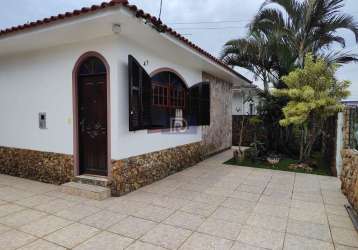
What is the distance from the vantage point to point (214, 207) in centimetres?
484

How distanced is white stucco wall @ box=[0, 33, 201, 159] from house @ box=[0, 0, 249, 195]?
0.02 m

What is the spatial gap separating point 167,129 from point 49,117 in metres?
3.17

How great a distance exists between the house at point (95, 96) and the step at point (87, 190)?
0.76 feet

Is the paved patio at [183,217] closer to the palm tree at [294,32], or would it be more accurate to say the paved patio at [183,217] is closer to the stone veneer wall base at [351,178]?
the stone veneer wall base at [351,178]

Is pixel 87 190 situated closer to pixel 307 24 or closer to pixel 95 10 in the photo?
pixel 95 10

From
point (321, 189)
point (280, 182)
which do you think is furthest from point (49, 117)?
point (321, 189)

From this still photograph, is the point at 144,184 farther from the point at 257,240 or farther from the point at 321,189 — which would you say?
the point at 321,189

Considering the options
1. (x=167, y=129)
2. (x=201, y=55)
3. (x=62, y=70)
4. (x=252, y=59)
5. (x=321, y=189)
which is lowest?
(x=321, y=189)

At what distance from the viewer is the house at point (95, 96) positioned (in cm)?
524

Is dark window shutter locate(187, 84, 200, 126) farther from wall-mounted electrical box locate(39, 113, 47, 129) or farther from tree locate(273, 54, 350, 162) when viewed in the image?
wall-mounted electrical box locate(39, 113, 47, 129)

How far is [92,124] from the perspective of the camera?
5906mm

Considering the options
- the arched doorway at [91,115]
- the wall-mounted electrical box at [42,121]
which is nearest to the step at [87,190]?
the arched doorway at [91,115]

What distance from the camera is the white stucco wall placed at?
17.7 ft

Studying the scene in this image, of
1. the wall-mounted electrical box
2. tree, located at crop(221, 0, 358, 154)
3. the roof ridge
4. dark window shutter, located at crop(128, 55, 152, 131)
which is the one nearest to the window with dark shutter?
dark window shutter, located at crop(128, 55, 152, 131)
